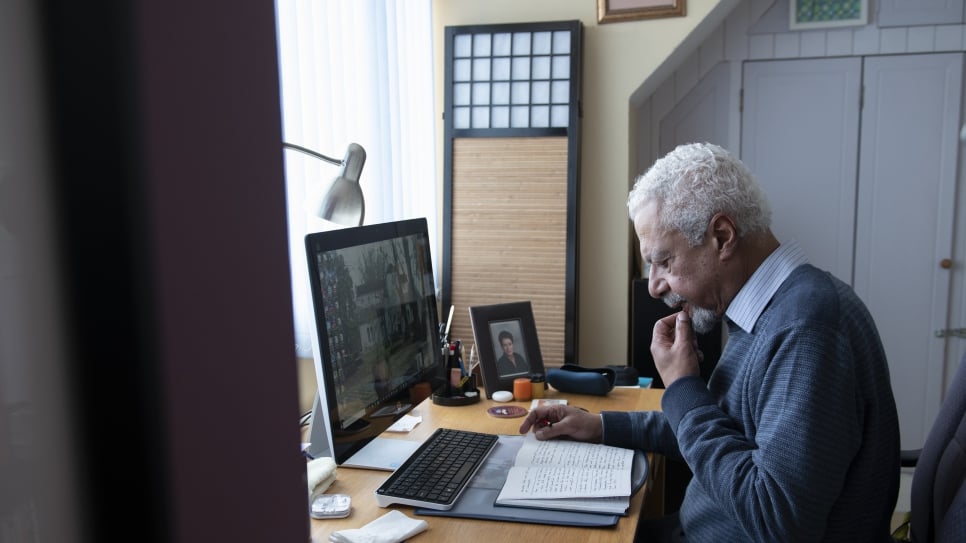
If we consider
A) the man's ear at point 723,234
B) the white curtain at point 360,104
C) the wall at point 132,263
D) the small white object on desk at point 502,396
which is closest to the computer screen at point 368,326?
the white curtain at point 360,104

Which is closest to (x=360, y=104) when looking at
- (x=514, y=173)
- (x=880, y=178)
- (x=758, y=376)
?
(x=514, y=173)

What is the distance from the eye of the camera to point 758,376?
4.00 feet

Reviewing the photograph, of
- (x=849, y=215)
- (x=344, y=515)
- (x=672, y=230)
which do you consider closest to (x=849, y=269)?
(x=849, y=215)

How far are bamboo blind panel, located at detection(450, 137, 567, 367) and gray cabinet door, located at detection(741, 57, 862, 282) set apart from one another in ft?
3.91

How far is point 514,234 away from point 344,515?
1.92m

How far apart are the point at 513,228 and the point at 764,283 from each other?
1783 mm

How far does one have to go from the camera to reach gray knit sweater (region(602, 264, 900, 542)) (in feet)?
3.70

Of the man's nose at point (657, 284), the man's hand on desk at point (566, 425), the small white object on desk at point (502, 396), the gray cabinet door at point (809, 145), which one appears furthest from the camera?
the gray cabinet door at point (809, 145)

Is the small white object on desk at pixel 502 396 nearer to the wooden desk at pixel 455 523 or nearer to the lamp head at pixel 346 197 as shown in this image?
the wooden desk at pixel 455 523

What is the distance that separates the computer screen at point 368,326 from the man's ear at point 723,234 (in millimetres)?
665

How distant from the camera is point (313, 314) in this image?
4.22 ft

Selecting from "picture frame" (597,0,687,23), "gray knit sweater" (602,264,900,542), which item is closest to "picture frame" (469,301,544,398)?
"gray knit sweater" (602,264,900,542)

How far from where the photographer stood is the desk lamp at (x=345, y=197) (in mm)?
1647

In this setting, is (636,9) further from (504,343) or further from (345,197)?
(345,197)
